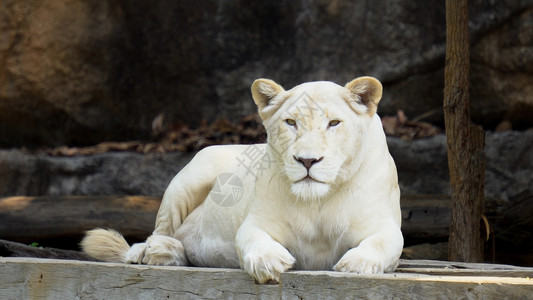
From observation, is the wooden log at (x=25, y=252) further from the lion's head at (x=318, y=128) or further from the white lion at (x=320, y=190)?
the lion's head at (x=318, y=128)

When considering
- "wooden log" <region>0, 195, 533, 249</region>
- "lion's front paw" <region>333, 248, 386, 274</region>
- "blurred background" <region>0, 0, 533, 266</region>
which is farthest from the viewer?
"blurred background" <region>0, 0, 533, 266</region>

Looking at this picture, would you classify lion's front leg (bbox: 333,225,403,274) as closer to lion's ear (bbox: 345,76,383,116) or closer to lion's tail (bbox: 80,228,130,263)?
lion's ear (bbox: 345,76,383,116)

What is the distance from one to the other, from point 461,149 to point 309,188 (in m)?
2.05

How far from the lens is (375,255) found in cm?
315

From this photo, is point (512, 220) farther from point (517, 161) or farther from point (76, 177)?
point (76, 177)

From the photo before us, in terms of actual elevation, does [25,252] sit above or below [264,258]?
below

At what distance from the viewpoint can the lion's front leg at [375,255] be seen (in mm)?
3055

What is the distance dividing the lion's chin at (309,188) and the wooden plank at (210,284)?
37 cm

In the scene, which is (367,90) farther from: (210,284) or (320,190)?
(210,284)

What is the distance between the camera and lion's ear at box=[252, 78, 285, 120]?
11.5 feet

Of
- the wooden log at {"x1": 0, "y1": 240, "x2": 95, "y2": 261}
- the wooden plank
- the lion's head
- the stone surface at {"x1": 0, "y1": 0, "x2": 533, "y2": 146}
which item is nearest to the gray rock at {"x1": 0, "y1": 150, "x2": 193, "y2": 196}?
the stone surface at {"x1": 0, "y1": 0, "x2": 533, "y2": 146}

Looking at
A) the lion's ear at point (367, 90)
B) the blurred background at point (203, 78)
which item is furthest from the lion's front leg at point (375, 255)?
the blurred background at point (203, 78)

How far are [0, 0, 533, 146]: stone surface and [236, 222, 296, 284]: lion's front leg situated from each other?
4053mm

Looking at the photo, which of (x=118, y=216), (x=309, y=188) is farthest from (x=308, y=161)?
(x=118, y=216)
